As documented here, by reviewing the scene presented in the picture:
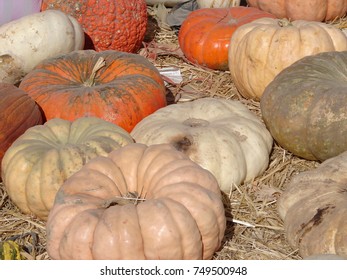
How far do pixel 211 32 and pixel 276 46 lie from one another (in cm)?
110

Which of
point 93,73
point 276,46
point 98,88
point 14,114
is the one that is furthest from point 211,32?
point 14,114

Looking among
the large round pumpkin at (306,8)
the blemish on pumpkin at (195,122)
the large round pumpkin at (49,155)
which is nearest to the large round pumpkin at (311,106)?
the blemish on pumpkin at (195,122)

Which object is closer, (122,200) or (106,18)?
(122,200)

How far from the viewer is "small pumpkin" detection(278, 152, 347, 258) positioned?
11.0ft

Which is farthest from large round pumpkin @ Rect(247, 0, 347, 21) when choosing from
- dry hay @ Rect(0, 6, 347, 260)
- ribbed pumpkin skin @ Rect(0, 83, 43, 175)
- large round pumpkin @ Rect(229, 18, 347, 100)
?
ribbed pumpkin skin @ Rect(0, 83, 43, 175)

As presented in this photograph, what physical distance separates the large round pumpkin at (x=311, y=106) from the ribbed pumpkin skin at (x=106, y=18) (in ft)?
5.69

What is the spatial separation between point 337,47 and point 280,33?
0.42m

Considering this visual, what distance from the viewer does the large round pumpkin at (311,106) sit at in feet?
13.7

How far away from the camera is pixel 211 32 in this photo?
5.95 meters

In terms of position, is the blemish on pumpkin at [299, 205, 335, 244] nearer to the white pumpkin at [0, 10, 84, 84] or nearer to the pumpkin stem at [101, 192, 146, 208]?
the pumpkin stem at [101, 192, 146, 208]

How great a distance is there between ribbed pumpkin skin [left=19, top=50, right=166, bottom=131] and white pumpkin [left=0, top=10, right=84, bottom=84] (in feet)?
0.92

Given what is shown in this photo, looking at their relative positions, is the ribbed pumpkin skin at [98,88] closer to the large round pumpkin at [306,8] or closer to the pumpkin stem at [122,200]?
the pumpkin stem at [122,200]

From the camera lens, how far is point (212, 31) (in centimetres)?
595

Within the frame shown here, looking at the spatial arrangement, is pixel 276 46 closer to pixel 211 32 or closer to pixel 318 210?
pixel 211 32
